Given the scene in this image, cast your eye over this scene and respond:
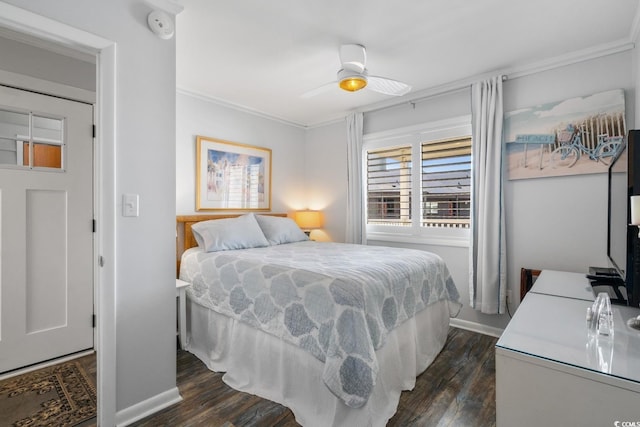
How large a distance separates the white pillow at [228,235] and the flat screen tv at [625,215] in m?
2.72

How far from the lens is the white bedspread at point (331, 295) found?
165 centimetres

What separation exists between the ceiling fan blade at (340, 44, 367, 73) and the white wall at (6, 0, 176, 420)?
4.08ft

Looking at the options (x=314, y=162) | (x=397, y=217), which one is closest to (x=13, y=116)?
(x=314, y=162)

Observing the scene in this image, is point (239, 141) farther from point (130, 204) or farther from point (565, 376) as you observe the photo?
point (565, 376)

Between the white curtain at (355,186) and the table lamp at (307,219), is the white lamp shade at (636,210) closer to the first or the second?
the white curtain at (355,186)

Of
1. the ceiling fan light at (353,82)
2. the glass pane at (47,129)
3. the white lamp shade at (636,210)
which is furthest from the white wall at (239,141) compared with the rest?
the white lamp shade at (636,210)

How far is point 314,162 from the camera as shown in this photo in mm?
4699

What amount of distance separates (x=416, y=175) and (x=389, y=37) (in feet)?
5.49

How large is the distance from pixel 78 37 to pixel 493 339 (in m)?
3.85

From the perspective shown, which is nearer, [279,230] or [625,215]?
[625,215]

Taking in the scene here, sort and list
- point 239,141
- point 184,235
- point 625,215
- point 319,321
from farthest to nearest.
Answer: point 239,141 → point 184,235 → point 319,321 → point 625,215

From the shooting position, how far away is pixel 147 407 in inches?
73.2

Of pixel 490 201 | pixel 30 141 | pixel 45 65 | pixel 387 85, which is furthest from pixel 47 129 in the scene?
pixel 490 201

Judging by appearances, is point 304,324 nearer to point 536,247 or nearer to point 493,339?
point 493,339
